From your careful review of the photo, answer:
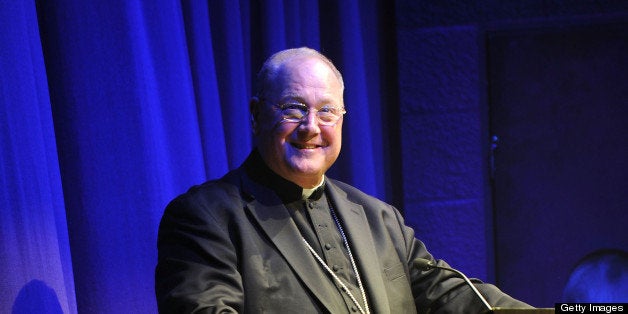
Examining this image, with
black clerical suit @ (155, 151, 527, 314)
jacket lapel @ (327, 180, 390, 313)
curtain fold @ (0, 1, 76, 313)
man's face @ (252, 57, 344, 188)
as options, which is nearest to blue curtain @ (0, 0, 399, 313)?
curtain fold @ (0, 1, 76, 313)

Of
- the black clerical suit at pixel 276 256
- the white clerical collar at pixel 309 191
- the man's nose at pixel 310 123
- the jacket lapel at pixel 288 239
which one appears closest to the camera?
the black clerical suit at pixel 276 256

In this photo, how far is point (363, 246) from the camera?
2.01m

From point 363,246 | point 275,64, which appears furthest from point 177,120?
point 363,246

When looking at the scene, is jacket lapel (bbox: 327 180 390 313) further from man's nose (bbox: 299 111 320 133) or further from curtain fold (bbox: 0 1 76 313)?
curtain fold (bbox: 0 1 76 313)

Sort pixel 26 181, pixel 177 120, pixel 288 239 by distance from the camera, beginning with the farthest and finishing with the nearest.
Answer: pixel 177 120 < pixel 288 239 < pixel 26 181

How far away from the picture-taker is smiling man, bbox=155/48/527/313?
5.87ft

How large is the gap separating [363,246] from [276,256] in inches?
10.4

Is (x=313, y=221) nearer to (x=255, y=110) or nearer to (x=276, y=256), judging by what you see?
(x=276, y=256)

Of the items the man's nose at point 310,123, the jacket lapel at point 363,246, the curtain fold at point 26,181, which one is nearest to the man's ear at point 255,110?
the man's nose at point 310,123

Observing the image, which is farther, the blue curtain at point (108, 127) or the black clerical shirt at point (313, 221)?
the black clerical shirt at point (313, 221)

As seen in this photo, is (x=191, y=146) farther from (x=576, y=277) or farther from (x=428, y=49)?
(x=576, y=277)

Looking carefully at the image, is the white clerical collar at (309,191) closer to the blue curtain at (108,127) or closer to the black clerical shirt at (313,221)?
the black clerical shirt at (313,221)

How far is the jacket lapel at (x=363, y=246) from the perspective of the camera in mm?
1928

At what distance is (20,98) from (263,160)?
62 centimetres
